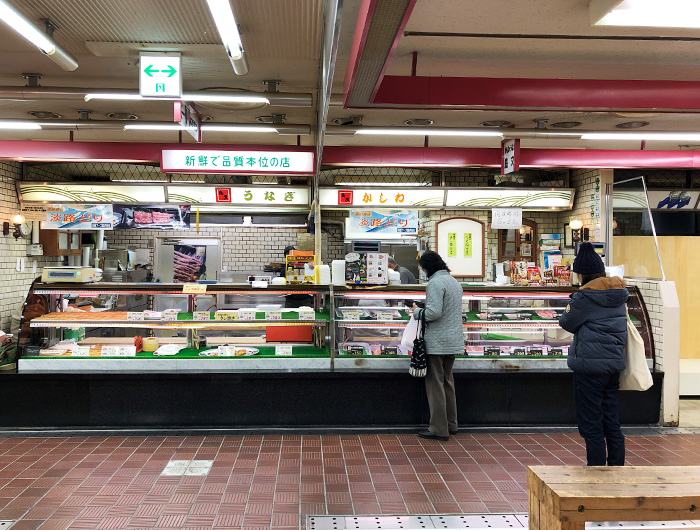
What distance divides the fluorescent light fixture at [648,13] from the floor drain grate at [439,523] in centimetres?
395

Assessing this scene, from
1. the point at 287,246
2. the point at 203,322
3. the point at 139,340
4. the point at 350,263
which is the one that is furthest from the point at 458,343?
the point at 287,246

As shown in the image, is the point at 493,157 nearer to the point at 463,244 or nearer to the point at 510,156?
the point at 510,156

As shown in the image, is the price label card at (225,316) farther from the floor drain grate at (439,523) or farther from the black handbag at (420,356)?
the floor drain grate at (439,523)

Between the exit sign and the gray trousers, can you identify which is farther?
the gray trousers

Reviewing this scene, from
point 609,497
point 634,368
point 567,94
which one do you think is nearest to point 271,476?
point 609,497

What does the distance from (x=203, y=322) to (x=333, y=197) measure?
13.6ft

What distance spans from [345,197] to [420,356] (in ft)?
15.2

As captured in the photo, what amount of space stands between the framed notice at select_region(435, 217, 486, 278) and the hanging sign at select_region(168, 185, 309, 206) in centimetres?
340

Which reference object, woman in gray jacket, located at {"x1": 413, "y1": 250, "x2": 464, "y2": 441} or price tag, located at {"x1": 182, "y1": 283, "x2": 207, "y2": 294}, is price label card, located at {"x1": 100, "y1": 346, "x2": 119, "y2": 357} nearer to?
price tag, located at {"x1": 182, "y1": 283, "x2": 207, "y2": 294}

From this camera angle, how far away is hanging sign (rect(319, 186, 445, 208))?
952 cm

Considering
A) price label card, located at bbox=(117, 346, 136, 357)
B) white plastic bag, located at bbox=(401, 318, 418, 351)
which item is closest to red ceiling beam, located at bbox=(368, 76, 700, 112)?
white plastic bag, located at bbox=(401, 318, 418, 351)

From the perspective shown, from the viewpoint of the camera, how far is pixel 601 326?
4215 millimetres

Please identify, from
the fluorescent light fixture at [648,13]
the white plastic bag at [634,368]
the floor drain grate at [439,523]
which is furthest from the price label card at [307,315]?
the fluorescent light fixture at [648,13]

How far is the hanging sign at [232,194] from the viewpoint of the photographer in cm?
901
